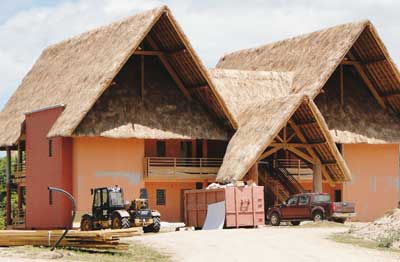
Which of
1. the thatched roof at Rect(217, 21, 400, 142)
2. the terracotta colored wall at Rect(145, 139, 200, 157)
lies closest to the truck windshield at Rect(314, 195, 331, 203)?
the thatched roof at Rect(217, 21, 400, 142)

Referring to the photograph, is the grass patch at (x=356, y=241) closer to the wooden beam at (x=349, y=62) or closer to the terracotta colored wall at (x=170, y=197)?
the terracotta colored wall at (x=170, y=197)

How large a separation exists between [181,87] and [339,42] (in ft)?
27.5

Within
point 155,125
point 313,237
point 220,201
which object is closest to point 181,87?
point 155,125

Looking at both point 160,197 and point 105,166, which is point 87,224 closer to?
point 105,166

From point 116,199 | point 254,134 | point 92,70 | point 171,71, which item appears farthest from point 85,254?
point 171,71

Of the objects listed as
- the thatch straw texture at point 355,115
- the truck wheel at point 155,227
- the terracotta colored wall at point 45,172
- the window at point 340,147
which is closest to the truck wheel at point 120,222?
the truck wheel at point 155,227

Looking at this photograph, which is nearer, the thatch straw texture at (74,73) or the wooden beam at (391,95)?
the thatch straw texture at (74,73)

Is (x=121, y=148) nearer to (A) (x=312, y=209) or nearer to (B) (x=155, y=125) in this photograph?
(B) (x=155, y=125)

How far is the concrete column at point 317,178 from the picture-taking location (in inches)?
2125

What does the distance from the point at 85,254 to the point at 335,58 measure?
26.1m

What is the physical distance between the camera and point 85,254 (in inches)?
1271

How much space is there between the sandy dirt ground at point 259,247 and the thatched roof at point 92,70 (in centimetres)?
1170

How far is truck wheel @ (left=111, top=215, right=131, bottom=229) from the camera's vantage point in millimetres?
42312

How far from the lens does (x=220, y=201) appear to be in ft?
154
